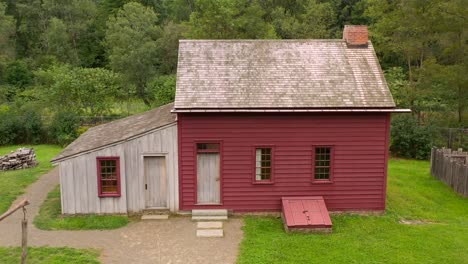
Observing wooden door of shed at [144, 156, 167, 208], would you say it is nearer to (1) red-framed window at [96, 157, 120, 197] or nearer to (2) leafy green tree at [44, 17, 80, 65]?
(1) red-framed window at [96, 157, 120, 197]

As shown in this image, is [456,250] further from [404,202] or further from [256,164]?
[256,164]

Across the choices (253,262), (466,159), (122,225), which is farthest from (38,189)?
(466,159)

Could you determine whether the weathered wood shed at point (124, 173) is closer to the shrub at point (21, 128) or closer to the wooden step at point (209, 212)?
the wooden step at point (209, 212)

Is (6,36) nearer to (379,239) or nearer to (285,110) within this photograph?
(285,110)

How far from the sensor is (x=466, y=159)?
67.3ft

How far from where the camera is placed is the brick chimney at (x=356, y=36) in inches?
701

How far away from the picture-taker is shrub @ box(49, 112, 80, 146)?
31222 mm

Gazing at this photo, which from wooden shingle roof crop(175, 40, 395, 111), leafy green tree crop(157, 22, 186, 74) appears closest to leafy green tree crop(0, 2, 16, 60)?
leafy green tree crop(157, 22, 186, 74)

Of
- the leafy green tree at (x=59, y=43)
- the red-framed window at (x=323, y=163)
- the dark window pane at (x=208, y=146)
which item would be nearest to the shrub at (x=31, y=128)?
the dark window pane at (x=208, y=146)

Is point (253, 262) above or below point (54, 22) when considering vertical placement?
below

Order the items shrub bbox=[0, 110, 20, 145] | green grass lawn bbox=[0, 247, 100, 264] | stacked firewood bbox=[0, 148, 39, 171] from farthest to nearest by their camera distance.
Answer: shrub bbox=[0, 110, 20, 145] → stacked firewood bbox=[0, 148, 39, 171] → green grass lawn bbox=[0, 247, 100, 264]

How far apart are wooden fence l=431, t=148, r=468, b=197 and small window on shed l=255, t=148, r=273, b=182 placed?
29.3 ft

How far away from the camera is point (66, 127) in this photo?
31.3m

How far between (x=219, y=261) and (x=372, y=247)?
4.80 meters
